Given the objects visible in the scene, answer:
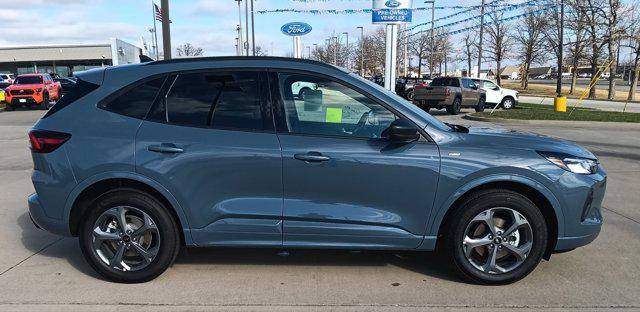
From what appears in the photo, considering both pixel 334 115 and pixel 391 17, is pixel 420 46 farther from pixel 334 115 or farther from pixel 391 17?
pixel 334 115

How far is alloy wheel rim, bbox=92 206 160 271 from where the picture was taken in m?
3.76

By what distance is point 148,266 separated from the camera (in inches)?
151

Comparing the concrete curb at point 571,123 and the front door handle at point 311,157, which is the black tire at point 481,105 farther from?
the front door handle at point 311,157

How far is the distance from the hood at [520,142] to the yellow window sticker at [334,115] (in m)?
0.99

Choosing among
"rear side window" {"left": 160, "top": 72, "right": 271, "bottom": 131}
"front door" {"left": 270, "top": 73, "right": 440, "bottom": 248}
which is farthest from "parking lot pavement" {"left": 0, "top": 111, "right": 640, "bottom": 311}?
"rear side window" {"left": 160, "top": 72, "right": 271, "bottom": 131}

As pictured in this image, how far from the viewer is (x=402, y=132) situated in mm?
3504

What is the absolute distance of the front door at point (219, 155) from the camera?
363 cm

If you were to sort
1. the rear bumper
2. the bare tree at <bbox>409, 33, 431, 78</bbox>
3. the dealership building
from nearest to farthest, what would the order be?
1. the rear bumper
2. the bare tree at <bbox>409, 33, 431, 78</bbox>
3. the dealership building

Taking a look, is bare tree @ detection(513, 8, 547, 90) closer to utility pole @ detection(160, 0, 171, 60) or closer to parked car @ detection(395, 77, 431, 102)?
parked car @ detection(395, 77, 431, 102)

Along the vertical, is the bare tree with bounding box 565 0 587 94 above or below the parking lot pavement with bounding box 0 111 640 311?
above

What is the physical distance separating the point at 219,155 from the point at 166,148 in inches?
15.9

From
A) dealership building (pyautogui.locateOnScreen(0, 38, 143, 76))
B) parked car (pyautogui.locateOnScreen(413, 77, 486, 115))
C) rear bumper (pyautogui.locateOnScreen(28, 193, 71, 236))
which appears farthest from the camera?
dealership building (pyautogui.locateOnScreen(0, 38, 143, 76))

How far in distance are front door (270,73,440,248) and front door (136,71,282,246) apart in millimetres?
143

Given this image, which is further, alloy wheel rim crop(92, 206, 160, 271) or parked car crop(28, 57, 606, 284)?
alloy wheel rim crop(92, 206, 160, 271)
